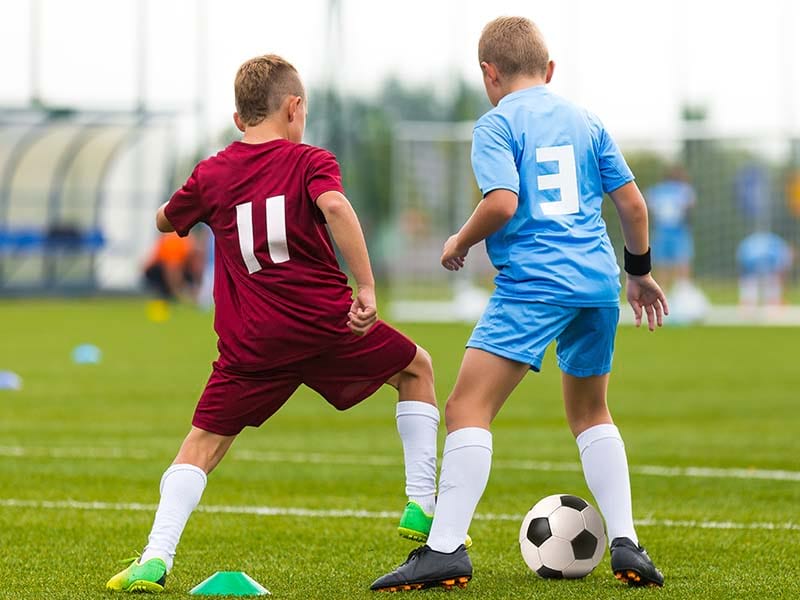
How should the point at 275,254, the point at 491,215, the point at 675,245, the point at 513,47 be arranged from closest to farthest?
A: the point at 491,215, the point at 275,254, the point at 513,47, the point at 675,245

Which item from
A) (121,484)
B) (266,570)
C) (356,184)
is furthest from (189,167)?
(266,570)

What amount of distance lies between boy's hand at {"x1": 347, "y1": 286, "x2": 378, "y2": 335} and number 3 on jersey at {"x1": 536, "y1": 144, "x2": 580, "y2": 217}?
2.04 ft

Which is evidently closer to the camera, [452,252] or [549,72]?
[452,252]

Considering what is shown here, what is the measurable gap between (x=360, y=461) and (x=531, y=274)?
12.0 feet

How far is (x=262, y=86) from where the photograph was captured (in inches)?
179

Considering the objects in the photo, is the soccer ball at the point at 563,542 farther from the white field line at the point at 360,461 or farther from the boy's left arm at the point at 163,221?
the white field line at the point at 360,461

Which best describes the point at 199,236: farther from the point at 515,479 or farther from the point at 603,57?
the point at 515,479

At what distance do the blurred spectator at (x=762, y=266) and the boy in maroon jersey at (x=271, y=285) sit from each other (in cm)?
2225

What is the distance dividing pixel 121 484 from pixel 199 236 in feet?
99.8

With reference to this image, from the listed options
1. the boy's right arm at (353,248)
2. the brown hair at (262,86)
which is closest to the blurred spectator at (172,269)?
the brown hair at (262,86)

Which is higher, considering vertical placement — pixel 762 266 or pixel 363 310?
pixel 363 310

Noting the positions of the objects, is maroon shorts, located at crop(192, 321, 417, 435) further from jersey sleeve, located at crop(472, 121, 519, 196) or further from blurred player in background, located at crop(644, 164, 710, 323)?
blurred player in background, located at crop(644, 164, 710, 323)

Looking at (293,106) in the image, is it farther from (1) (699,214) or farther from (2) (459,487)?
(1) (699,214)

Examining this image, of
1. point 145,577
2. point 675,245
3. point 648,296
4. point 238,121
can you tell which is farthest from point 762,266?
point 145,577
